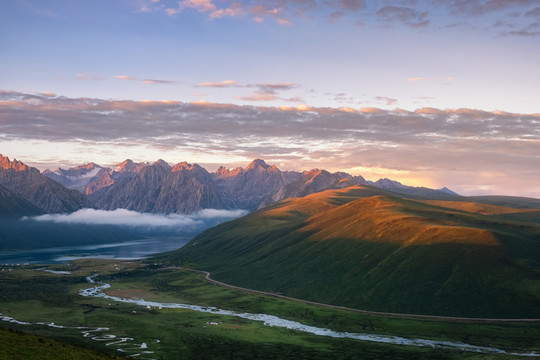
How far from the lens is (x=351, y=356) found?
19038 centimetres

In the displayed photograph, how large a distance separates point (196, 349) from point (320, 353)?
49.1 metres

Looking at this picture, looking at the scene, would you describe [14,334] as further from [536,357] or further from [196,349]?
[536,357]

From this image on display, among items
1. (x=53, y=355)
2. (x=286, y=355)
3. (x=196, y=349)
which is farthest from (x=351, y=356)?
(x=53, y=355)

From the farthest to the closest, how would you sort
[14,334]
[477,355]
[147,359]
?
1. [477,355]
2. [147,359]
3. [14,334]

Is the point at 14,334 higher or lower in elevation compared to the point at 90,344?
higher

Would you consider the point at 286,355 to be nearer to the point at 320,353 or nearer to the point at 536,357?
the point at 320,353

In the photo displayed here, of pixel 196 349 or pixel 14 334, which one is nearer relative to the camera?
pixel 14 334

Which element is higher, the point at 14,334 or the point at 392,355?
the point at 14,334

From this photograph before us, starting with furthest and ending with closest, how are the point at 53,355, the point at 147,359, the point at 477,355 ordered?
the point at 477,355 → the point at 147,359 → the point at 53,355

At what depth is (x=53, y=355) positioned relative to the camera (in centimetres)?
11219

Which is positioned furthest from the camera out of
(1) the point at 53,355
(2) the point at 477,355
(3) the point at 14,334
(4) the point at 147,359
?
(2) the point at 477,355

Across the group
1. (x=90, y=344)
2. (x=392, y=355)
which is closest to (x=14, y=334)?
(x=90, y=344)

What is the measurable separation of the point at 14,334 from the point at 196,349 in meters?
88.6

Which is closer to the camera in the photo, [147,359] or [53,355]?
[53,355]
